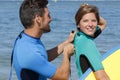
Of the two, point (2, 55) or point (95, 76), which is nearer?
point (95, 76)

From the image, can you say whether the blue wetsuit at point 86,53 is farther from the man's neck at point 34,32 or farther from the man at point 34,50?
the man's neck at point 34,32

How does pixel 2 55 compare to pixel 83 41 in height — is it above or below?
below

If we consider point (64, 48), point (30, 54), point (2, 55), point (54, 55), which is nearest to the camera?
point (30, 54)

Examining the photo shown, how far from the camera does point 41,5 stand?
2.93 m

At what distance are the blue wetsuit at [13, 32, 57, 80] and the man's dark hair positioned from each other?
3.7 inches

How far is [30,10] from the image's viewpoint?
2.89 m

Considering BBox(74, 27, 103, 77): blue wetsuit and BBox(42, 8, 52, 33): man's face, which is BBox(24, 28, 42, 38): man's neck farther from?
BBox(74, 27, 103, 77): blue wetsuit

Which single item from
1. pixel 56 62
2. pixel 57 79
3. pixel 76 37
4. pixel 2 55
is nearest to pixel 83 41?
pixel 76 37

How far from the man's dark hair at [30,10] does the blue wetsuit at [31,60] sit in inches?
3.7

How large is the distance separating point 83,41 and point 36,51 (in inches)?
20.4

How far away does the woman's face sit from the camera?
3.35 metres

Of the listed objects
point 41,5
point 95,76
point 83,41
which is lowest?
point 95,76

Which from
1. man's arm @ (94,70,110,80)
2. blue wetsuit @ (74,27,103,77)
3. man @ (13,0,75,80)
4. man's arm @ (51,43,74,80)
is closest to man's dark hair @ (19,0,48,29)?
man @ (13,0,75,80)

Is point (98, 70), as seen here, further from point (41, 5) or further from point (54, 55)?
point (41, 5)
